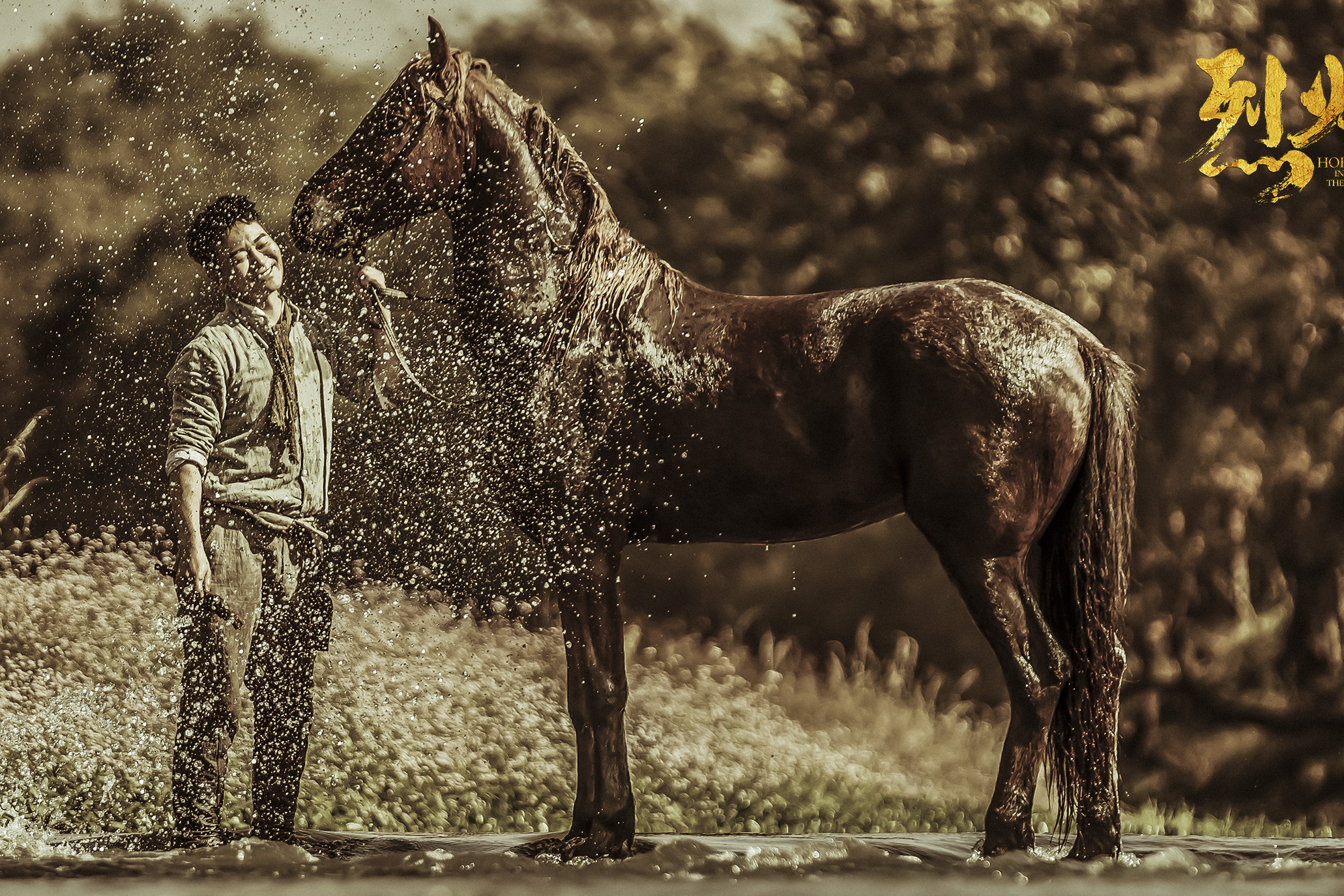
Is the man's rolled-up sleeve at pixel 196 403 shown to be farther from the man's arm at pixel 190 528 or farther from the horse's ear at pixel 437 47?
the horse's ear at pixel 437 47

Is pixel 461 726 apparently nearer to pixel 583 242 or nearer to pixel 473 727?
pixel 473 727

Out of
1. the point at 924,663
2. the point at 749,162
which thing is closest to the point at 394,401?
the point at 749,162

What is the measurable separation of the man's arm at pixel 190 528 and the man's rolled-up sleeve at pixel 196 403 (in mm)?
52

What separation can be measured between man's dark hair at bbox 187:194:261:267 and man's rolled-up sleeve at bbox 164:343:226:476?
39cm

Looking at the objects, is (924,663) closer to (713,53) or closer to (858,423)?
(858,423)

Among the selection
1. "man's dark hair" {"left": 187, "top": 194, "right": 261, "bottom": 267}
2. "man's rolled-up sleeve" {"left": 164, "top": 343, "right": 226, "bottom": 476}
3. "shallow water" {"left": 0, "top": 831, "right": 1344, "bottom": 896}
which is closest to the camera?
"shallow water" {"left": 0, "top": 831, "right": 1344, "bottom": 896}

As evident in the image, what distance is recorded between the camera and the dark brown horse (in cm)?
405

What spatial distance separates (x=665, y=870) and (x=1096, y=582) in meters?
1.71

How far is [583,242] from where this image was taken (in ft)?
14.1

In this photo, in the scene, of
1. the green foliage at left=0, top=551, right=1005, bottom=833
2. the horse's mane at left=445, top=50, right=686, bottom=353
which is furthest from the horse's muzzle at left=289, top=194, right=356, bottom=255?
the green foliage at left=0, top=551, right=1005, bottom=833

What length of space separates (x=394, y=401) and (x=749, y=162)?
3022 mm

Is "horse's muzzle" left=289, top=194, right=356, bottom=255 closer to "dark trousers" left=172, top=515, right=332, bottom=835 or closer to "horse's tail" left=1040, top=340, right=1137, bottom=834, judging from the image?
"dark trousers" left=172, top=515, right=332, bottom=835

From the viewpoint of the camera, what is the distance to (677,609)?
22.8 feet

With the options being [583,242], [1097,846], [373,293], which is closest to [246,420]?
[373,293]
